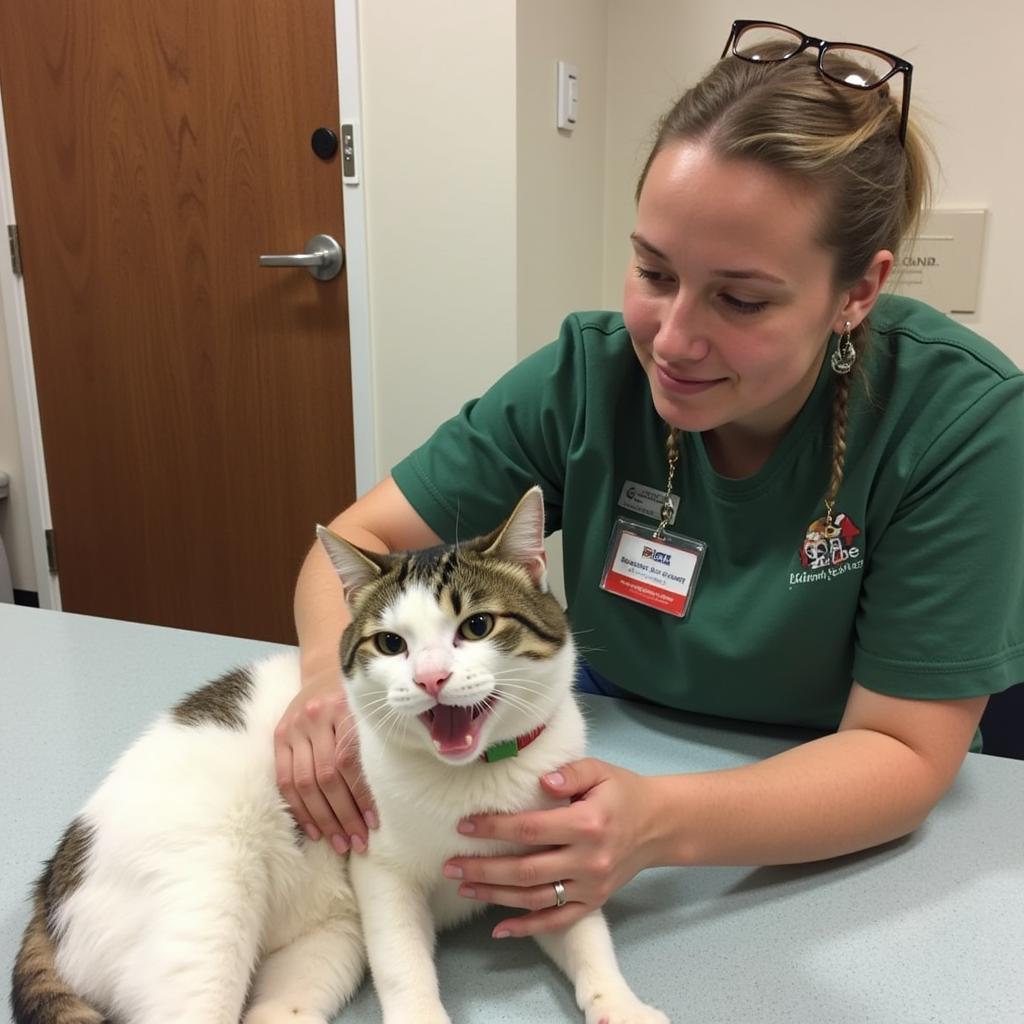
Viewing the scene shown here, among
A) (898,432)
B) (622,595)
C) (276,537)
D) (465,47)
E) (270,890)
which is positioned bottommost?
(276,537)

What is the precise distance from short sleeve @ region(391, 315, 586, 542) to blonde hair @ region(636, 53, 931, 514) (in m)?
0.31

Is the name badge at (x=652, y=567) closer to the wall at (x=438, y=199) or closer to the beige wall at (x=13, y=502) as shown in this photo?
the wall at (x=438, y=199)

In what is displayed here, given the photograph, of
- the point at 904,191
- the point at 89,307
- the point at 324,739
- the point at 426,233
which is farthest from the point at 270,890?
the point at 89,307

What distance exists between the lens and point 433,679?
692 mm

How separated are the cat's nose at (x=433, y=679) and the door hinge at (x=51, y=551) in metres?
2.76

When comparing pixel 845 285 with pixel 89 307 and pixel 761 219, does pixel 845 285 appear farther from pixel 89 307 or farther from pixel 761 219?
pixel 89 307

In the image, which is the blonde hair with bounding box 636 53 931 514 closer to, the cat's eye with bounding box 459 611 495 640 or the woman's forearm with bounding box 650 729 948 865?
the woman's forearm with bounding box 650 729 948 865

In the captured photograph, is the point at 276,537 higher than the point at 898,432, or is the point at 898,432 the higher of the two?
the point at 898,432

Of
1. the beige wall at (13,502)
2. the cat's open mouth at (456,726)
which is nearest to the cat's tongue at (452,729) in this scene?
the cat's open mouth at (456,726)

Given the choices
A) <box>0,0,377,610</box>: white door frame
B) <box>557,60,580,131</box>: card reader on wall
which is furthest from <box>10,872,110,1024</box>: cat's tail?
<box>557,60,580,131</box>: card reader on wall

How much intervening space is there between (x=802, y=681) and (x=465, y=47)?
1.65 m

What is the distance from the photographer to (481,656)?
73 cm

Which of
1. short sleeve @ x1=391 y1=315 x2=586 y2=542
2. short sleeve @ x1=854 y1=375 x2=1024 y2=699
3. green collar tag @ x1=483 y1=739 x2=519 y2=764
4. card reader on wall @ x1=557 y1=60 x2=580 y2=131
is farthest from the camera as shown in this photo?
card reader on wall @ x1=557 y1=60 x2=580 y2=131

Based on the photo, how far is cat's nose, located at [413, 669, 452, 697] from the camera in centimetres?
69
